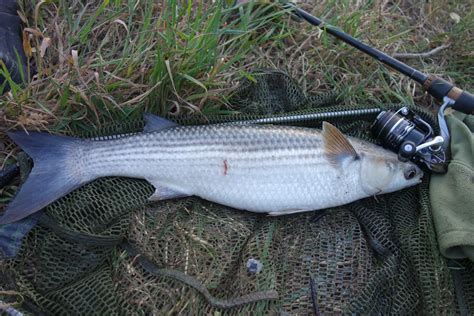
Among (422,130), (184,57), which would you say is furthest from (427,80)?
(184,57)

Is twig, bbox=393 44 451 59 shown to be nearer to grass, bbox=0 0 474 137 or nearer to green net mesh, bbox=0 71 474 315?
grass, bbox=0 0 474 137

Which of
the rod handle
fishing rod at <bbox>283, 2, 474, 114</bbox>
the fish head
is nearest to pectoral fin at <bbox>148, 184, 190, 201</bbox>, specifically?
the fish head

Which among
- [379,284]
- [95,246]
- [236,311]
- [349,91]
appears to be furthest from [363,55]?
[95,246]

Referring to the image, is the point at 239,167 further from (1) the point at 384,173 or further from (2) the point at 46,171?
(2) the point at 46,171

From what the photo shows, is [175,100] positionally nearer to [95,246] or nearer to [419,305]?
[95,246]

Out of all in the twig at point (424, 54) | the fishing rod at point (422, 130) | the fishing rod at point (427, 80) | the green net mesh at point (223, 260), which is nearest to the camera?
the green net mesh at point (223, 260)

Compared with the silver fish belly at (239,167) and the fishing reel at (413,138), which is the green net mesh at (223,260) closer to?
the silver fish belly at (239,167)

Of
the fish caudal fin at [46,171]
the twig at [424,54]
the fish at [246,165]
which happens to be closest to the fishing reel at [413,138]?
the fish at [246,165]

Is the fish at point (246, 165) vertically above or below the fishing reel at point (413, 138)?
below
